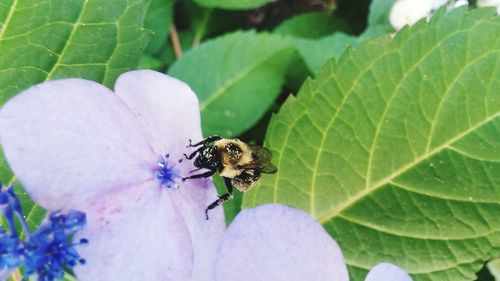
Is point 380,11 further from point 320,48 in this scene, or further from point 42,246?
point 42,246

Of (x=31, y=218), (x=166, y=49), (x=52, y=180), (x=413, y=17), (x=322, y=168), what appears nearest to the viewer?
(x=52, y=180)

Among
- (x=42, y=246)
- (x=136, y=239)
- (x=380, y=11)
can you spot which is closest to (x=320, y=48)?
(x=380, y=11)

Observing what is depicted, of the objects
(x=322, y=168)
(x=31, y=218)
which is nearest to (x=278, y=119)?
(x=322, y=168)

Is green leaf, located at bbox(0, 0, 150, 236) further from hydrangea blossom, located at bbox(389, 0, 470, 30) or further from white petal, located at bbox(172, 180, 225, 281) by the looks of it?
hydrangea blossom, located at bbox(389, 0, 470, 30)

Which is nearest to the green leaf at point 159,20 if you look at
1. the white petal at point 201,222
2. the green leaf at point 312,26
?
the green leaf at point 312,26

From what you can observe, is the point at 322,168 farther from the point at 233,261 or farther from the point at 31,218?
the point at 31,218
